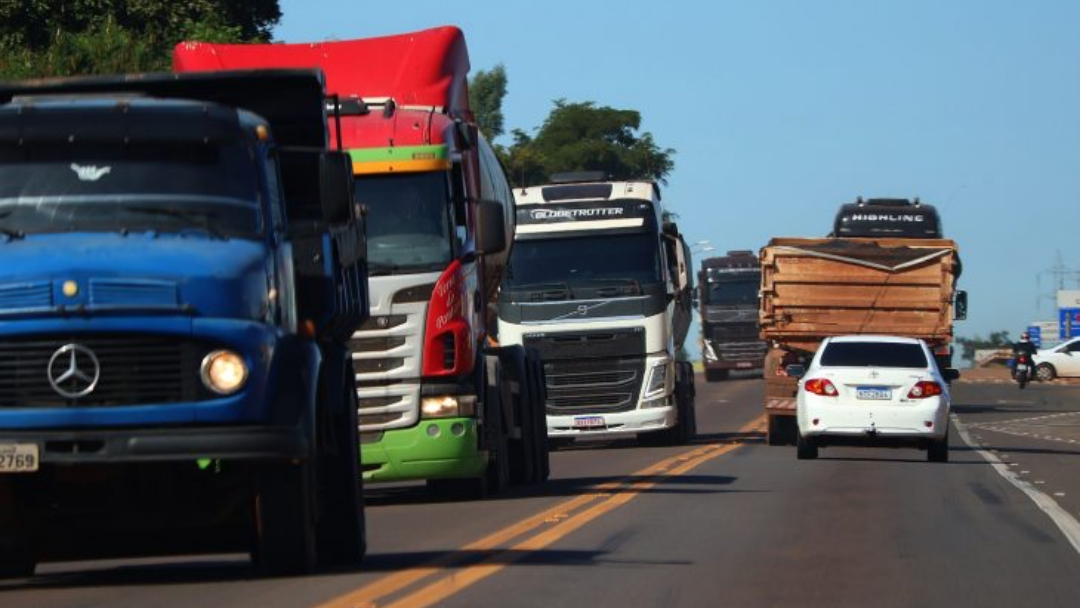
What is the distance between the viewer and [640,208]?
3198 cm

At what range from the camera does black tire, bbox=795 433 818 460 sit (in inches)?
1106

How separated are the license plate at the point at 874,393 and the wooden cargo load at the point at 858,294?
7722 mm

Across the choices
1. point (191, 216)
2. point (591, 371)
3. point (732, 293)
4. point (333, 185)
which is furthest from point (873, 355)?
point (732, 293)

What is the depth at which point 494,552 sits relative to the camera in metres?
14.0

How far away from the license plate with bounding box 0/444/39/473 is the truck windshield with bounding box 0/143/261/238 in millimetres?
1251

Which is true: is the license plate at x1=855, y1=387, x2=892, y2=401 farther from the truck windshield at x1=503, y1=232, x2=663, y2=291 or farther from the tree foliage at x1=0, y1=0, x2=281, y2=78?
the tree foliage at x1=0, y1=0, x2=281, y2=78

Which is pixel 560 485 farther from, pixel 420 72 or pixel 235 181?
pixel 235 181

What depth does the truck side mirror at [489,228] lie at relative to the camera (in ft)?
63.7

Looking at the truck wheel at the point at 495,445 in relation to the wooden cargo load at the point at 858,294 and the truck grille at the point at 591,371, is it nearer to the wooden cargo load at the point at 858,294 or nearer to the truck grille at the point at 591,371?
the truck grille at the point at 591,371

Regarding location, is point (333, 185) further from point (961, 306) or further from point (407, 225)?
point (961, 306)

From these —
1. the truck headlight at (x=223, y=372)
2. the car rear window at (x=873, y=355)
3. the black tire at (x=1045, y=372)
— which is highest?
the truck headlight at (x=223, y=372)

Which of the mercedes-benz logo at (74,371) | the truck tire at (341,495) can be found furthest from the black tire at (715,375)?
the mercedes-benz logo at (74,371)

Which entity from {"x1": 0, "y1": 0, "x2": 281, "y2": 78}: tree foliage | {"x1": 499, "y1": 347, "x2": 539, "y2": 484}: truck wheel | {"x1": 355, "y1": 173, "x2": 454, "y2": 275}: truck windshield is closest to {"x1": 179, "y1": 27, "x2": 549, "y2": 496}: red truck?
{"x1": 355, "y1": 173, "x2": 454, "y2": 275}: truck windshield

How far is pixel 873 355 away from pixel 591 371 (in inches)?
197
